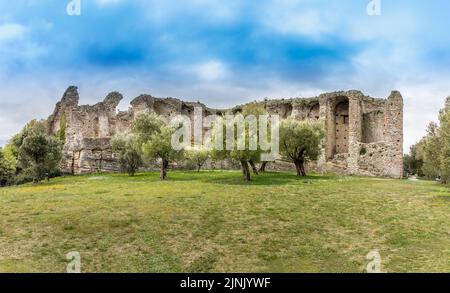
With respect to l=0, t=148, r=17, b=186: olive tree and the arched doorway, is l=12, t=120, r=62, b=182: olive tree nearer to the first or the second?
l=0, t=148, r=17, b=186: olive tree

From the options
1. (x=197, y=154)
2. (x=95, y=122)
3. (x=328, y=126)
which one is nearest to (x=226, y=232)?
(x=197, y=154)

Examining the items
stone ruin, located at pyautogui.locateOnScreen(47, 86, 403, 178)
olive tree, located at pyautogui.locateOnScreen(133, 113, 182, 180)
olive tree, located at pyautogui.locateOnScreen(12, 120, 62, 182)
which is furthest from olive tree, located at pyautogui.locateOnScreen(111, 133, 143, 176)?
stone ruin, located at pyautogui.locateOnScreen(47, 86, 403, 178)

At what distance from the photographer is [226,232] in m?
16.3

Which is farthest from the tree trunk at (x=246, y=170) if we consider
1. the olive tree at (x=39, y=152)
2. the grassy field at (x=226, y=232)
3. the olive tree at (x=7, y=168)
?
the olive tree at (x=7, y=168)

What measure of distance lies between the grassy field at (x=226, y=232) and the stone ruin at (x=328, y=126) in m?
24.3

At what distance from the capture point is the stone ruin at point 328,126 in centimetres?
4753

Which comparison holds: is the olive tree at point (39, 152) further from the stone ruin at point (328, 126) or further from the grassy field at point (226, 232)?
the grassy field at point (226, 232)

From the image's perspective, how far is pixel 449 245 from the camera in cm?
1459

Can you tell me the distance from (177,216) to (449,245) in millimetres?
10531

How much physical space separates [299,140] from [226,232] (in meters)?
22.9

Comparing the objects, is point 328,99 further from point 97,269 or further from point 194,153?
point 97,269

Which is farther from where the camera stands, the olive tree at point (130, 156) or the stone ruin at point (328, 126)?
the stone ruin at point (328, 126)

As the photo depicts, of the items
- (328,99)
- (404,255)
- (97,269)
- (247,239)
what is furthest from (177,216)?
(328,99)

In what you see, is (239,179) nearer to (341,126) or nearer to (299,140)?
(299,140)
